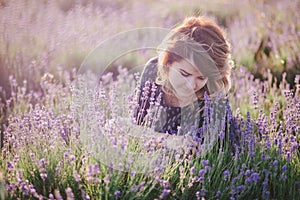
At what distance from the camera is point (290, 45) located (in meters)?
5.04

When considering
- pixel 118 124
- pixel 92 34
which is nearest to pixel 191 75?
pixel 118 124

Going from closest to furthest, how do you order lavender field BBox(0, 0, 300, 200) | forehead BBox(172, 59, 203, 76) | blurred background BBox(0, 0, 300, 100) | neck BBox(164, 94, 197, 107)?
lavender field BBox(0, 0, 300, 200)
forehead BBox(172, 59, 203, 76)
neck BBox(164, 94, 197, 107)
blurred background BBox(0, 0, 300, 100)

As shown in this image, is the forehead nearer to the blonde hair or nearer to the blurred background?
the blonde hair

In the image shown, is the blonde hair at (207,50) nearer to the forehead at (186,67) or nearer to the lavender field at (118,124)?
the forehead at (186,67)

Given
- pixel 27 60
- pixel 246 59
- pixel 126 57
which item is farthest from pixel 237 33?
pixel 27 60

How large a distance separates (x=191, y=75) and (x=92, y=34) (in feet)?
8.13

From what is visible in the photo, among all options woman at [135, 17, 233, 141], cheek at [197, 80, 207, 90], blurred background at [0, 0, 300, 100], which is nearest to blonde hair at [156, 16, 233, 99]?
woman at [135, 17, 233, 141]

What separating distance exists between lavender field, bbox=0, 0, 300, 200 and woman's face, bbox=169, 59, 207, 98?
291 millimetres

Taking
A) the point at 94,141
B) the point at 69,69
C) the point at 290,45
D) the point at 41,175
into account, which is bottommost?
the point at 41,175

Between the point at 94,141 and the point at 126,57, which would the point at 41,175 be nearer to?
the point at 94,141

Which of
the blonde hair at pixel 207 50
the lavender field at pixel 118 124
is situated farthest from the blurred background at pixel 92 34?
the blonde hair at pixel 207 50

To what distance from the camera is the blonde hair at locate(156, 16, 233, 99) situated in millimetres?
3107

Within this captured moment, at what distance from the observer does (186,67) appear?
3018 mm

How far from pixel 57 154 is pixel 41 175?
25 cm
